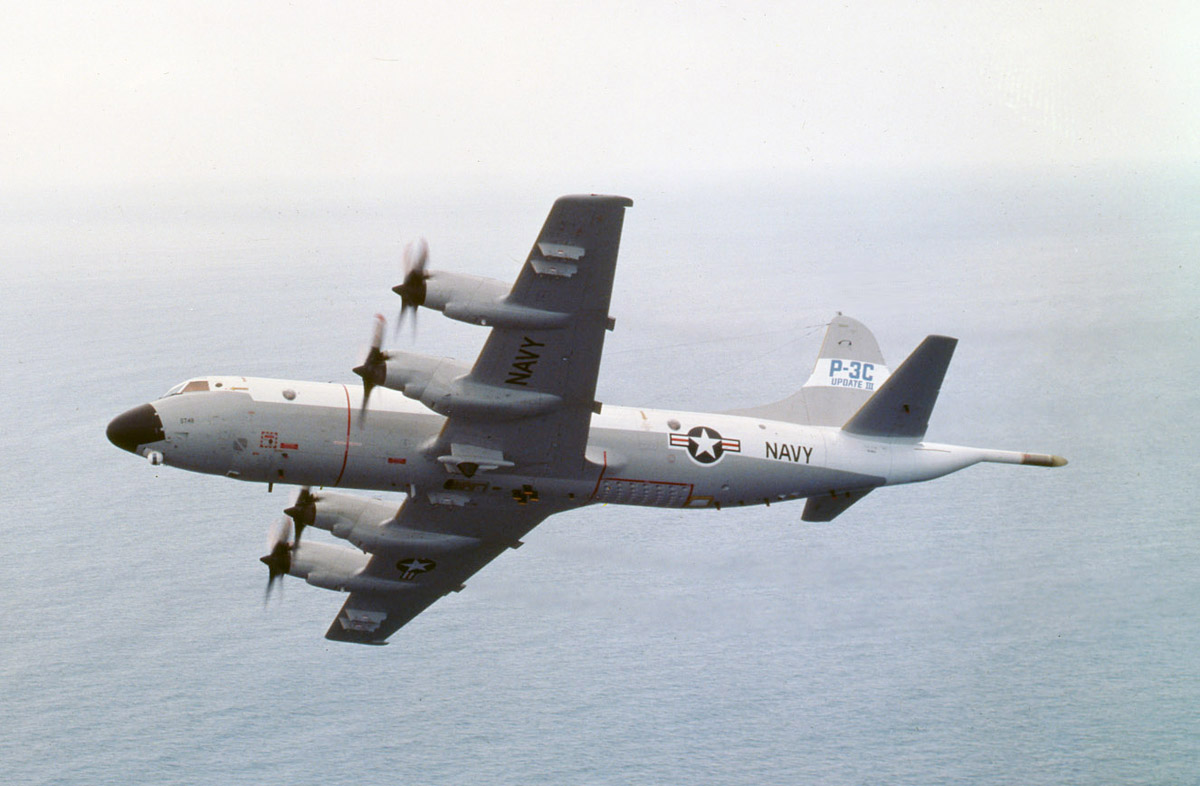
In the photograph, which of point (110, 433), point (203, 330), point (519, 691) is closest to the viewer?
point (110, 433)

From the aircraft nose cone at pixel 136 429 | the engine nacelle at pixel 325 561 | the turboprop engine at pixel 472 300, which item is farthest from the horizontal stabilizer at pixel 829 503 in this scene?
the aircraft nose cone at pixel 136 429

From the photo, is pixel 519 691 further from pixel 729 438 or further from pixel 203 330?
pixel 729 438

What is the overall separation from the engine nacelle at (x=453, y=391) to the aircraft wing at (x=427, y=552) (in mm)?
4193

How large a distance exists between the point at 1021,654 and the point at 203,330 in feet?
421

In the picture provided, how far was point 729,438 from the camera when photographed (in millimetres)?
42188

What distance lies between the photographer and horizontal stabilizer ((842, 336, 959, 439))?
4200 cm

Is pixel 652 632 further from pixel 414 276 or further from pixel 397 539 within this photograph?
pixel 414 276

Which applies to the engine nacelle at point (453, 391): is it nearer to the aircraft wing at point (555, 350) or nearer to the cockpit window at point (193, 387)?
the aircraft wing at point (555, 350)

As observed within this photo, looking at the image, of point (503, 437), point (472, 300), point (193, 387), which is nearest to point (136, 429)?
point (193, 387)

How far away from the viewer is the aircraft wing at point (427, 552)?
43.3 m

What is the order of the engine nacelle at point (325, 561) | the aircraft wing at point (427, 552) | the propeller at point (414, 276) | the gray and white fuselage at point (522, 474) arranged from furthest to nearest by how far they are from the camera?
1. the engine nacelle at point (325, 561)
2. the aircraft wing at point (427, 552)
3. the gray and white fuselage at point (522, 474)
4. the propeller at point (414, 276)

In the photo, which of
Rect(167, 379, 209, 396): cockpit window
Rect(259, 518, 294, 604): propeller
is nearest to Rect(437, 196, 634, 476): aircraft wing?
Rect(167, 379, 209, 396): cockpit window

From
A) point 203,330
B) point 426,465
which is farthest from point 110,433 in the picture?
point 203,330

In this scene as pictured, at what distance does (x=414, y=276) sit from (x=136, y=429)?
1015cm
